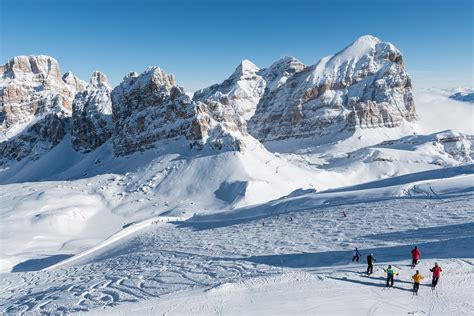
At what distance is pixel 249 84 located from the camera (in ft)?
589

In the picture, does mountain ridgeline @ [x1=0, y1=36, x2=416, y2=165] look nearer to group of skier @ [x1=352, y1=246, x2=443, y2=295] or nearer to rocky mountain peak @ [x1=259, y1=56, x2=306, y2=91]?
rocky mountain peak @ [x1=259, y1=56, x2=306, y2=91]

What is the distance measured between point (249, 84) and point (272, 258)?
536 feet

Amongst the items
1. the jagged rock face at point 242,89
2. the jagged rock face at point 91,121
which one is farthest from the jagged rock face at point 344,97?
the jagged rock face at point 91,121

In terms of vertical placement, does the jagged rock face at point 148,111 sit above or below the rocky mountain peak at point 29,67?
below

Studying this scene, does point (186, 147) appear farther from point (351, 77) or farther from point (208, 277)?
point (351, 77)

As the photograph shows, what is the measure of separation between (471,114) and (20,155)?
187m

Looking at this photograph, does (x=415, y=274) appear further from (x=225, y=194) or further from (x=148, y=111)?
(x=148, y=111)

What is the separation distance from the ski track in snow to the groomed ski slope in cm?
7

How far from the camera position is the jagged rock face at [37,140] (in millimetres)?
109562

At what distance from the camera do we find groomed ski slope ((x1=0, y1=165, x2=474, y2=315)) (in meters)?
14.7

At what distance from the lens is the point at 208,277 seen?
1875cm

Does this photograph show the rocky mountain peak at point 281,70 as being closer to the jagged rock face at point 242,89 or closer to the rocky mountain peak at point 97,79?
the jagged rock face at point 242,89

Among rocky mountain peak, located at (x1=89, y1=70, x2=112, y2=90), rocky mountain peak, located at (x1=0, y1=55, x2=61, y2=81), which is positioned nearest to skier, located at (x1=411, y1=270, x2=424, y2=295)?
rocky mountain peak, located at (x1=0, y1=55, x2=61, y2=81)

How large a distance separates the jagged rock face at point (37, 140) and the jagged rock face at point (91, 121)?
9404 millimetres
